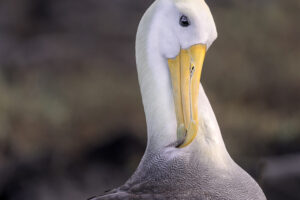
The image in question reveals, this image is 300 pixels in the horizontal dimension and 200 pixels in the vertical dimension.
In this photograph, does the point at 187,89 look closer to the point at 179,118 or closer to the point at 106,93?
the point at 179,118

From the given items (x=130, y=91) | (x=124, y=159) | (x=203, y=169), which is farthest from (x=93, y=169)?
(x=203, y=169)

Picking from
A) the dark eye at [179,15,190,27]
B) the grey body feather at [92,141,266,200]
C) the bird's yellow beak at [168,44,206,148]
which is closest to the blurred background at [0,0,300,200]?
the grey body feather at [92,141,266,200]

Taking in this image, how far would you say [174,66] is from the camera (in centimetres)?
204

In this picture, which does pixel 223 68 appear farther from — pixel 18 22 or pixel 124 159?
pixel 18 22

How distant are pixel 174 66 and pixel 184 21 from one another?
0.16 metres

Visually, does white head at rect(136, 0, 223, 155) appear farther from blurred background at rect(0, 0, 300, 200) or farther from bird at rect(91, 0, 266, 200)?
blurred background at rect(0, 0, 300, 200)

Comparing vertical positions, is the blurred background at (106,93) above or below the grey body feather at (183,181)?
below

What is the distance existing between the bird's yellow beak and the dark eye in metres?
0.08

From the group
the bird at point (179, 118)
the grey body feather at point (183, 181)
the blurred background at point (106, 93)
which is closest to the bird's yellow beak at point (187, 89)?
the bird at point (179, 118)

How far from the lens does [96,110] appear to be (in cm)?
464

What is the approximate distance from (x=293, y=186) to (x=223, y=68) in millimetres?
1176

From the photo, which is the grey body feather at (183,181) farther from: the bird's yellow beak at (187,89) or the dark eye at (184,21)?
the dark eye at (184,21)

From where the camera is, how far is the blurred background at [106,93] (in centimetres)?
441

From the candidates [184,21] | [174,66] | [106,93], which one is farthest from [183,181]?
[106,93]
